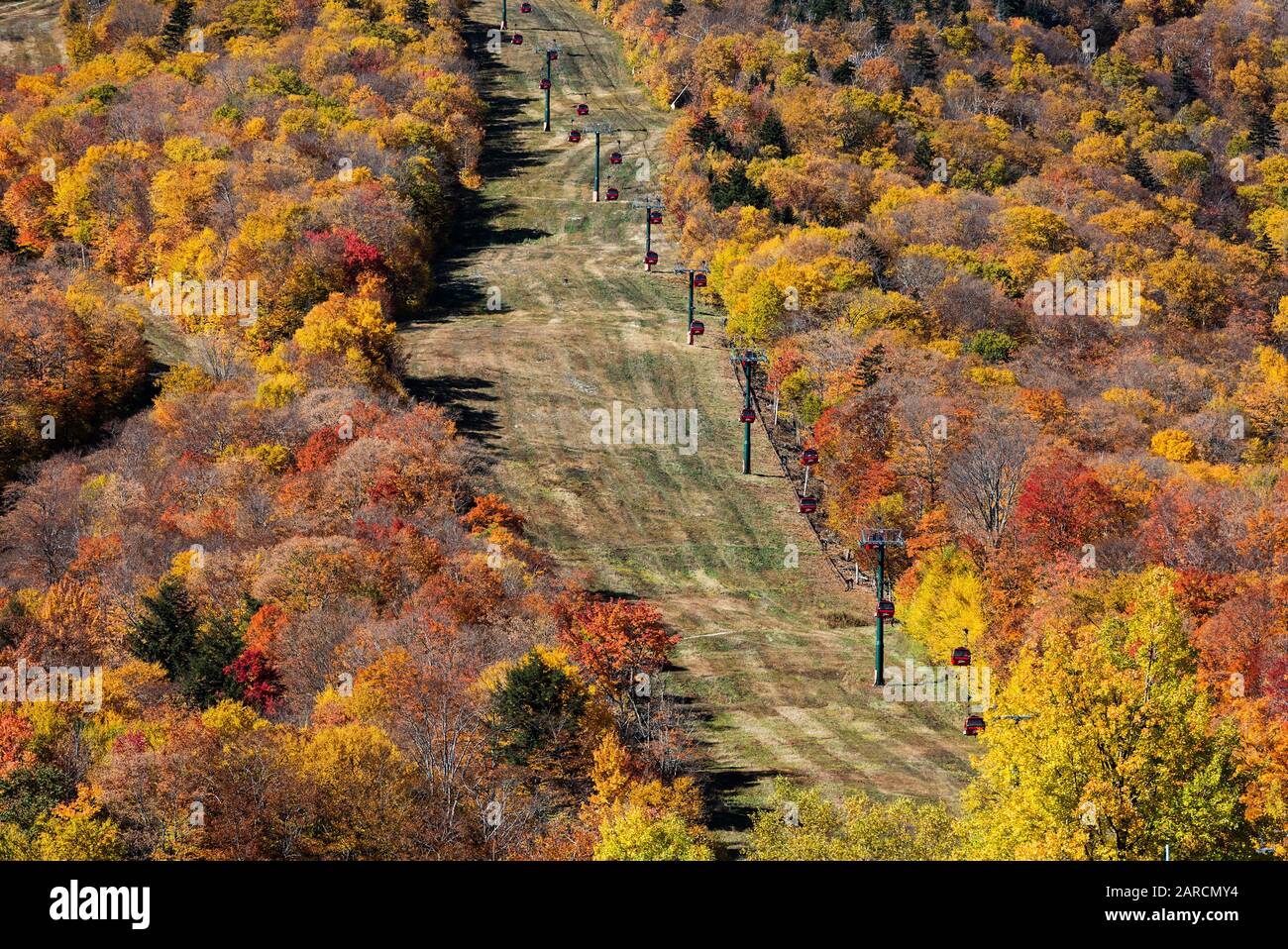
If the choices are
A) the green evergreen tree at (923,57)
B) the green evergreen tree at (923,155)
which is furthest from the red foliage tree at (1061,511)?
the green evergreen tree at (923,57)

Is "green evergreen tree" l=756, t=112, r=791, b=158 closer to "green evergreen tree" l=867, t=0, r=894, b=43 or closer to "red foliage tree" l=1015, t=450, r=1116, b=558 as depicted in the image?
"green evergreen tree" l=867, t=0, r=894, b=43

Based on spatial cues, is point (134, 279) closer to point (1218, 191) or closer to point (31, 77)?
point (31, 77)

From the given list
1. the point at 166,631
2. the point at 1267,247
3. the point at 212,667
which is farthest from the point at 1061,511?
the point at 1267,247

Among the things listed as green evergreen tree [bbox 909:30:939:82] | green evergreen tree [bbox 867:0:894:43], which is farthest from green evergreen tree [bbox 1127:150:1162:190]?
green evergreen tree [bbox 867:0:894:43]

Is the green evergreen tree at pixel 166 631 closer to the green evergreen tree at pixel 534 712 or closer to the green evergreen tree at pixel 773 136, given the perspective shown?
the green evergreen tree at pixel 534 712

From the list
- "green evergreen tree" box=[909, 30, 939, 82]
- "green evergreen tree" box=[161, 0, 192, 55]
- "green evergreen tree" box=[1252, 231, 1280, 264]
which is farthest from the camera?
"green evergreen tree" box=[909, 30, 939, 82]

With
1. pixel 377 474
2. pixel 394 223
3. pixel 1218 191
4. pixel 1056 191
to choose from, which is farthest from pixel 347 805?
pixel 1218 191
